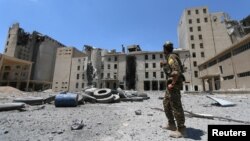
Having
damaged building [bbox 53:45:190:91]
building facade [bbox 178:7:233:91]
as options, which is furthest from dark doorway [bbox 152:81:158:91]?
building facade [bbox 178:7:233:91]

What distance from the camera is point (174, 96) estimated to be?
3.91 m

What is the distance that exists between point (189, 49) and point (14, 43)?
64.8 meters

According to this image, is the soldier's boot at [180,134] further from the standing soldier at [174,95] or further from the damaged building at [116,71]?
the damaged building at [116,71]

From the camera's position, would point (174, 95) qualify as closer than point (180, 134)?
No

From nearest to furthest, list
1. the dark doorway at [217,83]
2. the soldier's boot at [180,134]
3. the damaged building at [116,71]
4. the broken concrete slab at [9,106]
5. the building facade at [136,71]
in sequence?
the soldier's boot at [180,134]
the broken concrete slab at [9,106]
the dark doorway at [217,83]
the building facade at [136,71]
the damaged building at [116,71]

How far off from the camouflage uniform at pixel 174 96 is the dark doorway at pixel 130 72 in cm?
4704

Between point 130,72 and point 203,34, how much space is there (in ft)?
87.4

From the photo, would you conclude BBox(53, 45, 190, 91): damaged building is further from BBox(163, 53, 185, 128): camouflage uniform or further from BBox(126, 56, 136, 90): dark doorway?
BBox(163, 53, 185, 128): camouflage uniform

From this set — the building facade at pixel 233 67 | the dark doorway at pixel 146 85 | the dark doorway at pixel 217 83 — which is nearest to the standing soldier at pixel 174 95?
the building facade at pixel 233 67

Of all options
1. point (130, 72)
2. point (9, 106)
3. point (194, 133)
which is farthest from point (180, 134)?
point (130, 72)

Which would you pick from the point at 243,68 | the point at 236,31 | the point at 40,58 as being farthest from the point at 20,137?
the point at 40,58

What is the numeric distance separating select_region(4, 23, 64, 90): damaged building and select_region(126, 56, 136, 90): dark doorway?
116ft

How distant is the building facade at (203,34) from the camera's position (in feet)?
167

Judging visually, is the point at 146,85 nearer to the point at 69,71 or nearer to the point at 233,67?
the point at 233,67
